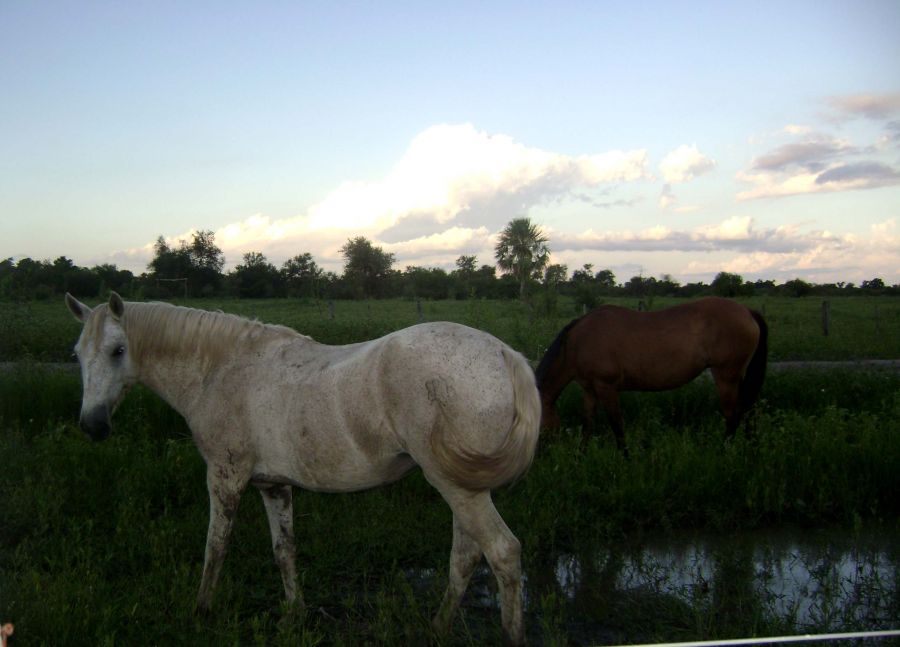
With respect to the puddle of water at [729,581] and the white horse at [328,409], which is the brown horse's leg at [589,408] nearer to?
the puddle of water at [729,581]

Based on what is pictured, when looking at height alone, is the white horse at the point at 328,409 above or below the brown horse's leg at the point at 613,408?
above

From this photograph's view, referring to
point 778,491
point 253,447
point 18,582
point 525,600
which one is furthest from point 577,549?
point 18,582

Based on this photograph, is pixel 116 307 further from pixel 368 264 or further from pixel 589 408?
pixel 368 264

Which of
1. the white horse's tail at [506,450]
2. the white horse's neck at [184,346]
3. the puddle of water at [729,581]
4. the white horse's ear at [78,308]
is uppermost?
the white horse's ear at [78,308]

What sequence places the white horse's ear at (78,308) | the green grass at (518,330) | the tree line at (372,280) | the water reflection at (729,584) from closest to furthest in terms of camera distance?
the water reflection at (729,584)
the white horse's ear at (78,308)
the green grass at (518,330)
the tree line at (372,280)

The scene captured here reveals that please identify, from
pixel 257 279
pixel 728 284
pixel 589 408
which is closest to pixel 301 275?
pixel 257 279

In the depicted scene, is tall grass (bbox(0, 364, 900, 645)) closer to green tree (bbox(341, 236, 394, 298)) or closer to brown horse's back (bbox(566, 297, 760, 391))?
brown horse's back (bbox(566, 297, 760, 391))

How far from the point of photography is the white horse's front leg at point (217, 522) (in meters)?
3.84

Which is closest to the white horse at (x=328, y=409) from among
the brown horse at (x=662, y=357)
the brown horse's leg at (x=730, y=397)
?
the brown horse at (x=662, y=357)

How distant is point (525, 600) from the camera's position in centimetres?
411

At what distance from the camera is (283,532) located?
13.1 ft

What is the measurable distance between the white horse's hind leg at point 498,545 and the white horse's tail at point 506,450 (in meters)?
0.09

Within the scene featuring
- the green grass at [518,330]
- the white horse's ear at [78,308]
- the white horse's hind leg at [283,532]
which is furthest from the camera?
the green grass at [518,330]

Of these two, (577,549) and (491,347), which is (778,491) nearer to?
(577,549)
